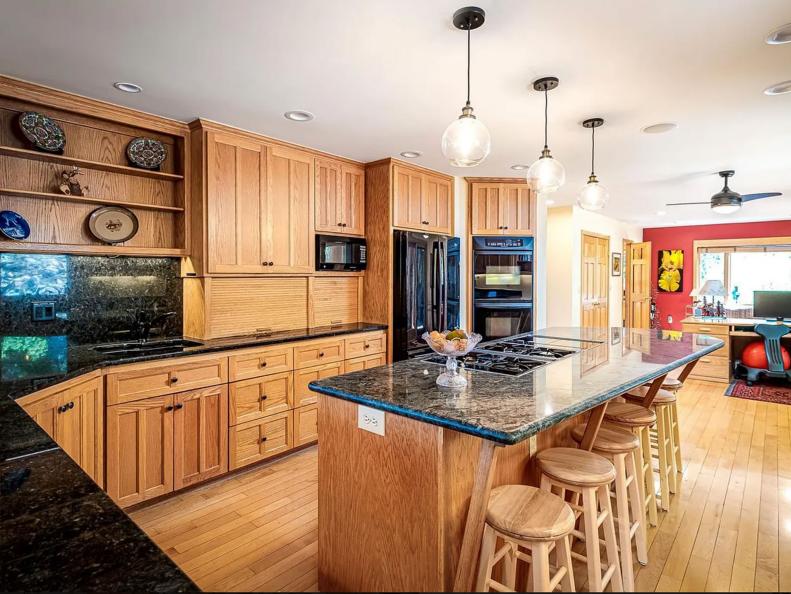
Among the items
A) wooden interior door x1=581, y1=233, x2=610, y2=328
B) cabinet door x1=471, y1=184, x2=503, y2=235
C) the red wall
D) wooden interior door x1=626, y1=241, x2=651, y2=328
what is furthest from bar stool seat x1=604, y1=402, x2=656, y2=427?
the red wall

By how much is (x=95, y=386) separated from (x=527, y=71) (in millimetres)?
2760

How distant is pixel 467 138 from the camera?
6.40ft

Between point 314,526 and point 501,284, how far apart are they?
3101 millimetres

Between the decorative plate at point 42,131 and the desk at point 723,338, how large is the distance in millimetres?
7037

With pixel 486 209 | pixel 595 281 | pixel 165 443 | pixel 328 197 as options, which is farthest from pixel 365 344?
pixel 595 281

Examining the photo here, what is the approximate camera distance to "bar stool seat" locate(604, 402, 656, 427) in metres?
2.44

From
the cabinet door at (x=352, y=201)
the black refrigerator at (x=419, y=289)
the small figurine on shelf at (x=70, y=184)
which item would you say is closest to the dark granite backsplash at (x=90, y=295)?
the small figurine on shelf at (x=70, y=184)

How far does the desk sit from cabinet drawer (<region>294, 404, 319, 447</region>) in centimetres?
524

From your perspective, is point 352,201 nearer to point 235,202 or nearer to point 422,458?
point 235,202

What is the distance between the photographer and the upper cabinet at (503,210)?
4820 millimetres

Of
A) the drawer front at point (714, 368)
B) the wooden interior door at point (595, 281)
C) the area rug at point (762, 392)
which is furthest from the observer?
the wooden interior door at point (595, 281)

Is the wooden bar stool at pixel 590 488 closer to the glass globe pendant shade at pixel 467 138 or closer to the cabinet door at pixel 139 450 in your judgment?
the glass globe pendant shade at pixel 467 138

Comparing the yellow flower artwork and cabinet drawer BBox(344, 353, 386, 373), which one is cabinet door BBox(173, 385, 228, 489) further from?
the yellow flower artwork

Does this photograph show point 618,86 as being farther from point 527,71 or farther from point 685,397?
point 685,397
